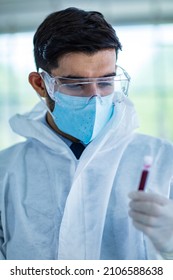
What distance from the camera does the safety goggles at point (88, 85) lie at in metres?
1.31

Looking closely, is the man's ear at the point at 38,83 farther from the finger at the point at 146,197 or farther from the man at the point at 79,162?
the finger at the point at 146,197

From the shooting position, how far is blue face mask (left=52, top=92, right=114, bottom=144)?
134cm

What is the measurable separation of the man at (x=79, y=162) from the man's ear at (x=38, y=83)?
1.5 inches

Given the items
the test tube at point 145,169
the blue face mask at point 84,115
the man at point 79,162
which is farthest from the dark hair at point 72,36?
the test tube at point 145,169

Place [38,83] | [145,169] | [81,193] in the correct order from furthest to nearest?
[38,83], [81,193], [145,169]

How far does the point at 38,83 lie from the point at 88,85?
267 mm

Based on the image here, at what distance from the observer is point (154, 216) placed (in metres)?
1.04

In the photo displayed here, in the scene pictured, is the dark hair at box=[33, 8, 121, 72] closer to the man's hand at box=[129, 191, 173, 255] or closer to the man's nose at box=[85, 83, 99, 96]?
the man's nose at box=[85, 83, 99, 96]

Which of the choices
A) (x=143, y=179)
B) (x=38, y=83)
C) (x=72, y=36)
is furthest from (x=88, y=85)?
(x=143, y=179)

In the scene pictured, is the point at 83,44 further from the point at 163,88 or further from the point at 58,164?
the point at 163,88

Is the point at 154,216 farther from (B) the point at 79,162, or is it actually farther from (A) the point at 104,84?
(A) the point at 104,84

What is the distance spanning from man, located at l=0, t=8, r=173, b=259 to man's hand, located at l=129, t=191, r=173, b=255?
0.15 m

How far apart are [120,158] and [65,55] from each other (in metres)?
0.36

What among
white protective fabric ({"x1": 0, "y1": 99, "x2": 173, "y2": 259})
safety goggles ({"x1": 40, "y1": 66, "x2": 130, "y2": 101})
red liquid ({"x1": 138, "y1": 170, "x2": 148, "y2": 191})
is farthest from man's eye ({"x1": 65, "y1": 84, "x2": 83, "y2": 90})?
red liquid ({"x1": 138, "y1": 170, "x2": 148, "y2": 191})
